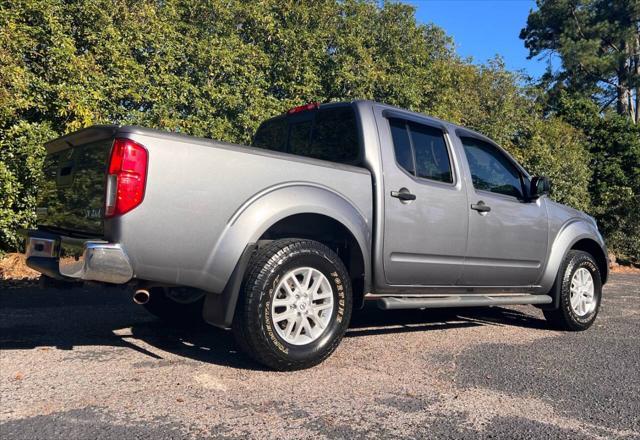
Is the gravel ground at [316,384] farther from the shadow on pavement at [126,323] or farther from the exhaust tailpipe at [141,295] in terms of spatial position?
the exhaust tailpipe at [141,295]

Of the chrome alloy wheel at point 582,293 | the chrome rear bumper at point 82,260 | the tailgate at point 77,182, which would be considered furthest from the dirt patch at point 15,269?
the chrome alloy wheel at point 582,293

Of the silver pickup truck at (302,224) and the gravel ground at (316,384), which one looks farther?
the silver pickup truck at (302,224)

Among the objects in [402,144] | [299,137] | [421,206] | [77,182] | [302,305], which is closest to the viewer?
[77,182]

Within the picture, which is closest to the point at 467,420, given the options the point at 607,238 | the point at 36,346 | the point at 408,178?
the point at 408,178

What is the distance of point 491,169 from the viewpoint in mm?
5332

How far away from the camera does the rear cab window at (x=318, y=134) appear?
4477 millimetres

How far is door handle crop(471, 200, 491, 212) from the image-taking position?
487 cm

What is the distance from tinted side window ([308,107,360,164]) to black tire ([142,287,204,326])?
1.64 metres

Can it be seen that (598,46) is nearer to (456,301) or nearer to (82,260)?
(456,301)

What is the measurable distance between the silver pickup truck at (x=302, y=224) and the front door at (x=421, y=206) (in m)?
0.01

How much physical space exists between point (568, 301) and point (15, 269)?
7.05 meters

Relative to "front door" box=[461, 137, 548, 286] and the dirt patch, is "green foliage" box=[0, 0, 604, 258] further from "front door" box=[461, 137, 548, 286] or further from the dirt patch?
"front door" box=[461, 137, 548, 286]

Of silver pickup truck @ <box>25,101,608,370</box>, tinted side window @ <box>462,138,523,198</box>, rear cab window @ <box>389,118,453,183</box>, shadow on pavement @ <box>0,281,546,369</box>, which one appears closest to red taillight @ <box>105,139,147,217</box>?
silver pickup truck @ <box>25,101,608,370</box>

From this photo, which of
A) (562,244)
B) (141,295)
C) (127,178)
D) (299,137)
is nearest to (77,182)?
(127,178)
